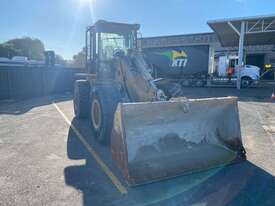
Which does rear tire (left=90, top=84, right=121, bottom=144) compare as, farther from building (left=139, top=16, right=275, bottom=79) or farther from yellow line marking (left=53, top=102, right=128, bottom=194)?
building (left=139, top=16, right=275, bottom=79)

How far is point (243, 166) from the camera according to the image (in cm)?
446

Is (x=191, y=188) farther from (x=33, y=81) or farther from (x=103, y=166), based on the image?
(x=33, y=81)

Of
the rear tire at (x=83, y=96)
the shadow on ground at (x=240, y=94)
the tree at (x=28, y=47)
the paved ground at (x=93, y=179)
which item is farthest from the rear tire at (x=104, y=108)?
the tree at (x=28, y=47)

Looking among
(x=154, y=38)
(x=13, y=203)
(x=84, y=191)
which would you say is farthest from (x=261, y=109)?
(x=154, y=38)

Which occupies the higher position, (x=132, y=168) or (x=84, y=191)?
(x=132, y=168)

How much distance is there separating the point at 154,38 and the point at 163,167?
26847 millimetres

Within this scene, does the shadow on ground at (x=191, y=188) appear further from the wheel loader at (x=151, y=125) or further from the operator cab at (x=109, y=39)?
the operator cab at (x=109, y=39)

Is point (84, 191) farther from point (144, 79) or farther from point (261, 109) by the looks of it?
point (261, 109)

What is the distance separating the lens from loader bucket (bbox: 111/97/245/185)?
381 cm

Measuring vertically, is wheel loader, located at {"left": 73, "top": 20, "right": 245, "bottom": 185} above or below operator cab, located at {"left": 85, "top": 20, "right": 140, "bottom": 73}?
below

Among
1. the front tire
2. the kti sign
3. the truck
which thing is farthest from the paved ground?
the kti sign

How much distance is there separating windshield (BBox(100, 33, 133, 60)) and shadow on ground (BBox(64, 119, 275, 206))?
10.8ft

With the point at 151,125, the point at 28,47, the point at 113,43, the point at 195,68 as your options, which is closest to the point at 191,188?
the point at 151,125

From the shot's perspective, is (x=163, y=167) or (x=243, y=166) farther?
(x=243, y=166)
